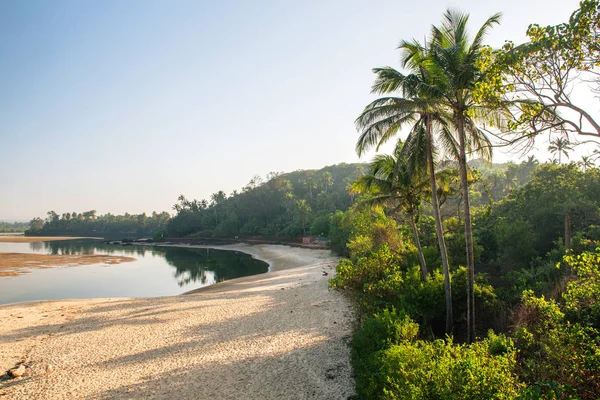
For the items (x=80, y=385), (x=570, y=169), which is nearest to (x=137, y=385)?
(x=80, y=385)

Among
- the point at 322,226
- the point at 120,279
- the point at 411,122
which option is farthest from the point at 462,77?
the point at 322,226

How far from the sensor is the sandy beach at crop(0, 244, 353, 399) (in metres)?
8.68

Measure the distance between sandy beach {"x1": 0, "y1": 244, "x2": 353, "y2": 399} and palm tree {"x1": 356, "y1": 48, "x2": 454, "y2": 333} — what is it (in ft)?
15.9

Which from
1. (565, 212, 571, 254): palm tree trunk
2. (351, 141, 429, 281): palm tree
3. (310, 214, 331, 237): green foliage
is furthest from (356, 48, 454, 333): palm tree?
(310, 214, 331, 237): green foliage

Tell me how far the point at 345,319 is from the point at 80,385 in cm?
895

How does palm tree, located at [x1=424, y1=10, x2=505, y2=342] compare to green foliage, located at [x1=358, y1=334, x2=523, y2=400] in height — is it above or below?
above

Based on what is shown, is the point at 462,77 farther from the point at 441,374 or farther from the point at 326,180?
the point at 326,180

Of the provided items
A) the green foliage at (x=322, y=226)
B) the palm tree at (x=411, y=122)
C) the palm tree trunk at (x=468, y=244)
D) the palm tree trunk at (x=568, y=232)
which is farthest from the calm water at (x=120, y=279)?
the palm tree trunk at (x=568, y=232)

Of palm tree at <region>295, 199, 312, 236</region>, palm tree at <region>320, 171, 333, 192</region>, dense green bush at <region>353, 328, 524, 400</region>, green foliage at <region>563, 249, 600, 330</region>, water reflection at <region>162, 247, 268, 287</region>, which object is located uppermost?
palm tree at <region>320, 171, 333, 192</region>

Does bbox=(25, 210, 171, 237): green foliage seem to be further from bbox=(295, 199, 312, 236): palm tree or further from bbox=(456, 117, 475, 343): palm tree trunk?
bbox=(456, 117, 475, 343): palm tree trunk

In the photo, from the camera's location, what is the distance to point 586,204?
18188 mm

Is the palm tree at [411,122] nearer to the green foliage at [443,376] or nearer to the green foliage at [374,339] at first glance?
the green foliage at [374,339]

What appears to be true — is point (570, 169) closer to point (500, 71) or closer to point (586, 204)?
point (586, 204)

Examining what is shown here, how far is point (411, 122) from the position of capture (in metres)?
12.4
